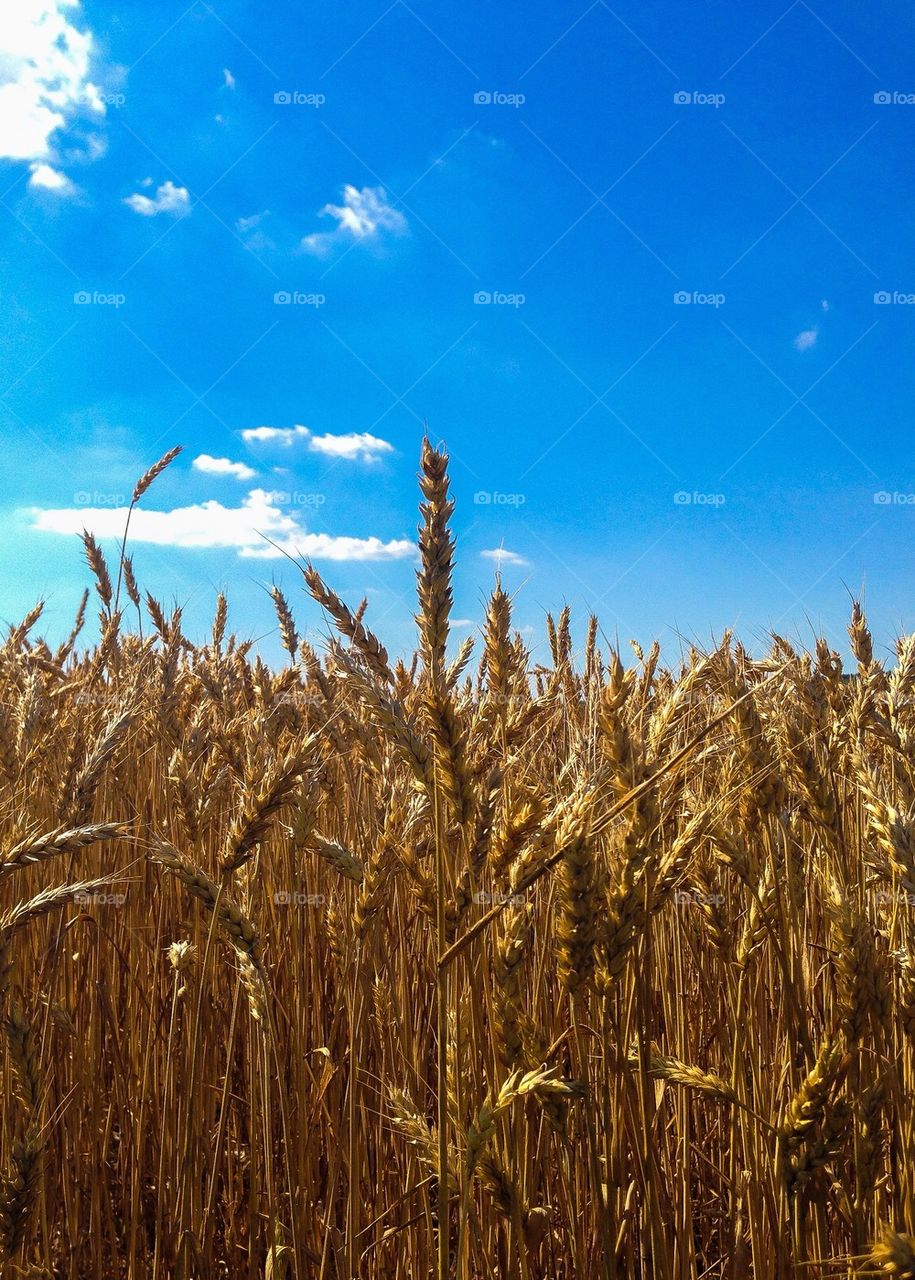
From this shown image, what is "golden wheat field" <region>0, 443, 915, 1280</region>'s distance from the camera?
3.87 feet

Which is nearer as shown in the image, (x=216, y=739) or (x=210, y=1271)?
(x=210, y=1271)

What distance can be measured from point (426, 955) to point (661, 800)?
1096mm

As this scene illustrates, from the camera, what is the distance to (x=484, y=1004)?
1632mm

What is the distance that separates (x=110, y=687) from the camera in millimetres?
3838

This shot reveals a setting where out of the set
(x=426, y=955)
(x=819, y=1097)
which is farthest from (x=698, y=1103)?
(x=819, y=1097)

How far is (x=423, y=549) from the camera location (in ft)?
3.53

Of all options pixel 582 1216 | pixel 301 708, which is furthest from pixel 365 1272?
pixel 301 708

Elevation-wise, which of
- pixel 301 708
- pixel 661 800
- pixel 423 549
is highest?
pixel 301 708

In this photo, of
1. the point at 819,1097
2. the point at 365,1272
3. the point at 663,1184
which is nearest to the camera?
the point at 819,1097

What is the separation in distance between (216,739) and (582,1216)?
154 centimetres

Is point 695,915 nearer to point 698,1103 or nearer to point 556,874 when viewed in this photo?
point 698,1103

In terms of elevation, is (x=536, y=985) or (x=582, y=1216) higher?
(x=536, y=985)

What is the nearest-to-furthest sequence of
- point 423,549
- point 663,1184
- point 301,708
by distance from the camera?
point 423,549
point 663,1184
point 301,708

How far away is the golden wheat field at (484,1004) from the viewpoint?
1181mm
